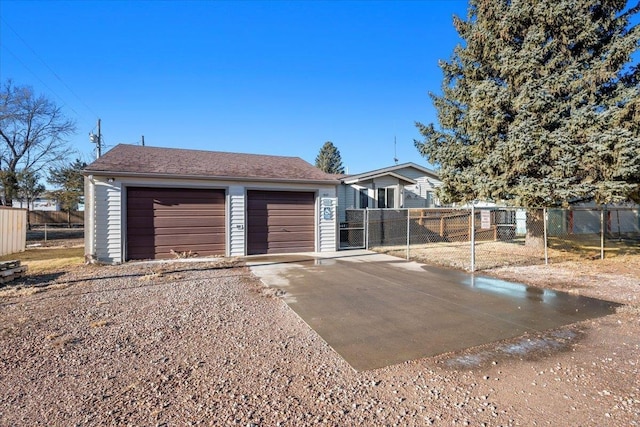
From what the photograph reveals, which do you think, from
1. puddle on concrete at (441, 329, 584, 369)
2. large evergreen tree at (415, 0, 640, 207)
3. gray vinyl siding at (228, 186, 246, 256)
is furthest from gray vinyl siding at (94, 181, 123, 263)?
large evergreen tree at (415, 0, 640, 207)

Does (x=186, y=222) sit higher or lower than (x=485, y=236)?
higher

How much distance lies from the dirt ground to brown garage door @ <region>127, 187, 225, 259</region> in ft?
15.3

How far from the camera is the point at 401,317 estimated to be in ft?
15.5

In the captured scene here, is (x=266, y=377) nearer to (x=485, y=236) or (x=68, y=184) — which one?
(x=485, y=236)

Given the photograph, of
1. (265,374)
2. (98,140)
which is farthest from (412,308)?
(98,140)

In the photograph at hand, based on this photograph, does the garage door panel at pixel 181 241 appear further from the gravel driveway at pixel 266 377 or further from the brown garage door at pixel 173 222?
the gravel driveway at pixel 266 377

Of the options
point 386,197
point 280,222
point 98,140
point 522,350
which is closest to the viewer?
point 522,350

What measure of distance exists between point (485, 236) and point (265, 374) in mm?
15061

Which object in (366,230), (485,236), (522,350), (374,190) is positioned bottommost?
(522,350)

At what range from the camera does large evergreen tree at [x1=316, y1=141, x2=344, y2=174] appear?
56.0 metres

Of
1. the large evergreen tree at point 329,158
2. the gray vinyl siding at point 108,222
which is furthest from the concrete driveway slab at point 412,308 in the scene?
the large evergreen tree at point 329,158

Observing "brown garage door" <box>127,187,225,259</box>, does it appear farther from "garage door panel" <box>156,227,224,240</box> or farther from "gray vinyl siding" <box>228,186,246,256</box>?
"gray vinyl siding" <box>228,186,246,256</box>

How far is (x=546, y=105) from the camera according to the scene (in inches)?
357

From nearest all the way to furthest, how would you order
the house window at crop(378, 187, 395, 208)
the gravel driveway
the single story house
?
the gravel driveway
the single story house
the house window at crop(378, 187, 395, 208)
